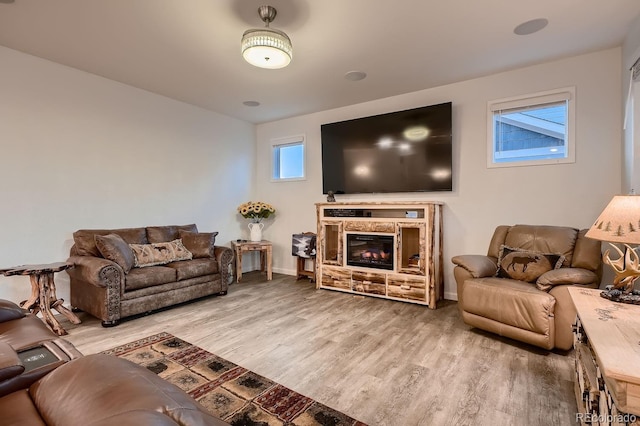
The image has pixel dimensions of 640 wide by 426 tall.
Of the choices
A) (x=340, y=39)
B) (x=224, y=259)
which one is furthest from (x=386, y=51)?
(x=224, y=259)

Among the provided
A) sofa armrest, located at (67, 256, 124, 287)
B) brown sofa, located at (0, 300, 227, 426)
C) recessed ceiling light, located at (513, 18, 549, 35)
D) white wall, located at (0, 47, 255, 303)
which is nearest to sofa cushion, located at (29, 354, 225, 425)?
brown sofa, located at (0, 300, 227, 426)

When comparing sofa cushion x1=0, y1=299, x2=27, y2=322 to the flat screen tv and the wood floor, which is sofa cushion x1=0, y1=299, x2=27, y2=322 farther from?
the flat screen tv

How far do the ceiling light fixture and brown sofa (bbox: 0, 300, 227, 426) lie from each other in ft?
7.55

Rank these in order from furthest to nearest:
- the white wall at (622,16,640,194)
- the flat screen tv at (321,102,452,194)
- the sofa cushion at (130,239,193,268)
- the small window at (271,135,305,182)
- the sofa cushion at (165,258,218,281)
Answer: the small window at (271,135,305,182) < the flat screen tv at (321,102,452,194) < the sofa cushion at (165,258,218,281) < the sofa cushion at (130,239,193,268) < the white wall at (622,16,640,194)

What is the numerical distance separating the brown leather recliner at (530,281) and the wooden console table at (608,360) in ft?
1.85

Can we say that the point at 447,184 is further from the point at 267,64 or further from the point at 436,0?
the point at 267,64

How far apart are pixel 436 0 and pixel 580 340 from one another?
2582mm

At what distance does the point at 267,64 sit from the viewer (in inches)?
106

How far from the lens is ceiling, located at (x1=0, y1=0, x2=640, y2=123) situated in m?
2.49

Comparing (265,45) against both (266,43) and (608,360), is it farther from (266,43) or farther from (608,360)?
(608,360)

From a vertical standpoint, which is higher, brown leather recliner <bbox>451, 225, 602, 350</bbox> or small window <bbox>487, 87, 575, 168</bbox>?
small window <bbox>487, 87, 575, 168</bbox>

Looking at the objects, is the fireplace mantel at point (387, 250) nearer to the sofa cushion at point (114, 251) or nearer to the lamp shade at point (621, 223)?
the lamp shade at point (621, 223)

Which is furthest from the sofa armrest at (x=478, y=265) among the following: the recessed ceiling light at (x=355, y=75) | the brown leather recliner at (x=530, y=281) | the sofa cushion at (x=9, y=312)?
the sofa cushion at (x=9, y=312)

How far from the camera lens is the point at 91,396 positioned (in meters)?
0.84
